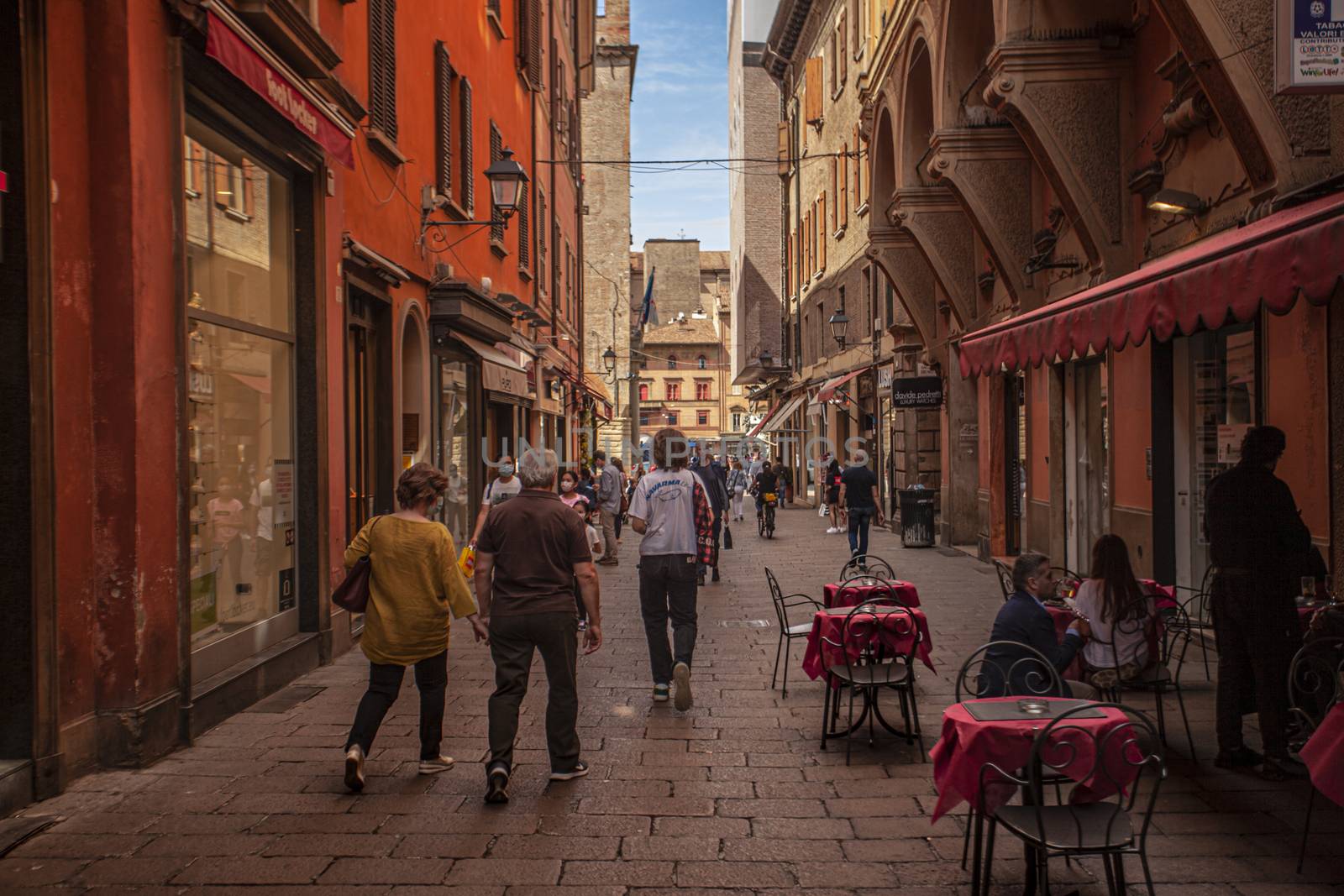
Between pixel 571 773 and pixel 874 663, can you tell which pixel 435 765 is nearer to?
pixel 571 773

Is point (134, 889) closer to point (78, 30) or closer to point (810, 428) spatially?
point (78, 30)

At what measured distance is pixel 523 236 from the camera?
21438mm

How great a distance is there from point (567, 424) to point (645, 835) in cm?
2760

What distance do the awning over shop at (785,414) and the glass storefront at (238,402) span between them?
28946mm

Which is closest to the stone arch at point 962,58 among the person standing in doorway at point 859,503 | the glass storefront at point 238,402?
the person standing in doorway at point 859,503

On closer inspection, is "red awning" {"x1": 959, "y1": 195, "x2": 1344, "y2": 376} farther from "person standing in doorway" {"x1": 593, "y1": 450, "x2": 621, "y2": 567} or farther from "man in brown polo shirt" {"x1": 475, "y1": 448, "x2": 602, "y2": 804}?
"person standing in doorway" {"x1": 593, "y1": 450, "x2": 621, "y2": 567}

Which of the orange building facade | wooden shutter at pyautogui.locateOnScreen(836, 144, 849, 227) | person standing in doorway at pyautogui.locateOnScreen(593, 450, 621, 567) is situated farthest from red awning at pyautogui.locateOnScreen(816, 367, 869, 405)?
the orange building facade

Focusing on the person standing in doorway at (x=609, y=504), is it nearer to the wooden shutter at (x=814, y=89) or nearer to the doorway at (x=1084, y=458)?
the doorway at (x=1084, y=458)

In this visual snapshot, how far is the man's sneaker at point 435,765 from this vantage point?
6.02m

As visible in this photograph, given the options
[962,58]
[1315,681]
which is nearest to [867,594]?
[1315,681]

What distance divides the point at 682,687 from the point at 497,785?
2.07 m

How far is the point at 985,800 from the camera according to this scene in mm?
4070

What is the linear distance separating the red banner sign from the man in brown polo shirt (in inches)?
123

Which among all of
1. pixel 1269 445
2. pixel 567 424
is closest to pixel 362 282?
pixel 1269 445
